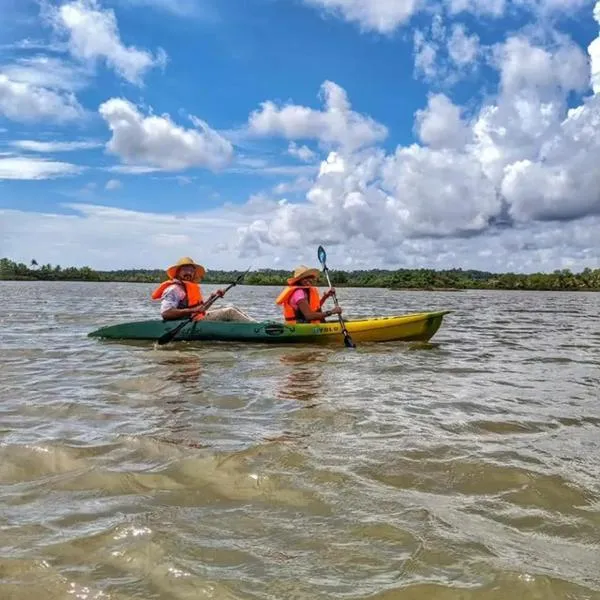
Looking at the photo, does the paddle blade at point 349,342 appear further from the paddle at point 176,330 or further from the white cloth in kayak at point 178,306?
the paddle at point 176,330

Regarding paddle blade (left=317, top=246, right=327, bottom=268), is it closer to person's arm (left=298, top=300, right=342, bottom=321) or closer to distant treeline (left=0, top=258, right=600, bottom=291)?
person's arm (left=298, top=300, right=342, bottom=321)

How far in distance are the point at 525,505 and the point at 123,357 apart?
823cm

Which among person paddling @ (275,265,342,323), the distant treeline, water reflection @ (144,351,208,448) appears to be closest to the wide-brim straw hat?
person paddling @ (275,265,342,323)

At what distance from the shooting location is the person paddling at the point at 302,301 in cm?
1230

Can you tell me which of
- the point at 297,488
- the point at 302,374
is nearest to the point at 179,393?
the point at 302,374

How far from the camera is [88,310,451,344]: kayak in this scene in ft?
40.3

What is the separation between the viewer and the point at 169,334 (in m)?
12.5

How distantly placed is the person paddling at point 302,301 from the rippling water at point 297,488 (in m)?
3.93

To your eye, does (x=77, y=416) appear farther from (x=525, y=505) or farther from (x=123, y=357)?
(x=123, y=357)

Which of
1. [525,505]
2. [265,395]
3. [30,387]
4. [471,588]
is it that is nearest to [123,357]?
[30,387]

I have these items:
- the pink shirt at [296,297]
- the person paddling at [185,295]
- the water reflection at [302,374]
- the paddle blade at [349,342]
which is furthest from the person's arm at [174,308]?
the paddle blade at [349,342]

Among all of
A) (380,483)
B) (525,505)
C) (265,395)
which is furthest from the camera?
(265,395)

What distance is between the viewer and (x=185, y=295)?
12594 mm

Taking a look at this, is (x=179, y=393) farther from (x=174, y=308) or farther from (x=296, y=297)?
(x=296, y=297)
